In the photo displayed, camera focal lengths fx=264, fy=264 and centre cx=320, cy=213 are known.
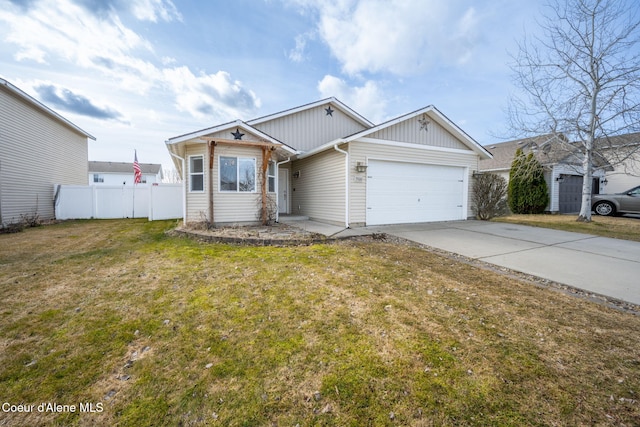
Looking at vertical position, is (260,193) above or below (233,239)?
above

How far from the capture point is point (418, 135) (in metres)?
9.77

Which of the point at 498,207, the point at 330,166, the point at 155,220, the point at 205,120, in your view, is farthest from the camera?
the point at 205,120

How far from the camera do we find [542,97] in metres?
11.2

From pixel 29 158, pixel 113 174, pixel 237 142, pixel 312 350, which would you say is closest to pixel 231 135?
pixel 237 142

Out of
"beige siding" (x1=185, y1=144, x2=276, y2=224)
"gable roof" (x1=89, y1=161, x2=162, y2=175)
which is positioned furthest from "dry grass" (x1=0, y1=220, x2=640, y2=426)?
"gable roof" (x1=89, y1=161, x2=162, y2=175)

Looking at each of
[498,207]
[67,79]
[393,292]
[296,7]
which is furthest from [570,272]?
[67,79]

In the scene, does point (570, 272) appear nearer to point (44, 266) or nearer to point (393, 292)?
point (393, 292)

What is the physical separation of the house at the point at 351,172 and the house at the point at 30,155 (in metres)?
6.58

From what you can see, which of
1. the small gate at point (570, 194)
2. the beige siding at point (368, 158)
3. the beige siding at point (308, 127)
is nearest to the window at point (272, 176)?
the beige siding at point (308, 127)

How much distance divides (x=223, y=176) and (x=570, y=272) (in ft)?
29.8

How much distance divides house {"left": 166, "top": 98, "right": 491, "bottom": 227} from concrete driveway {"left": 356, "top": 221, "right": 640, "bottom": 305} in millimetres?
1504

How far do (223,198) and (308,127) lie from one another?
593 cm

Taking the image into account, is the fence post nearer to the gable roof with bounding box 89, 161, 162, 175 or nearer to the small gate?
the gable roof with bounding box 89, 161, 162, 175

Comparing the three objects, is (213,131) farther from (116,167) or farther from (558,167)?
(116,167)
